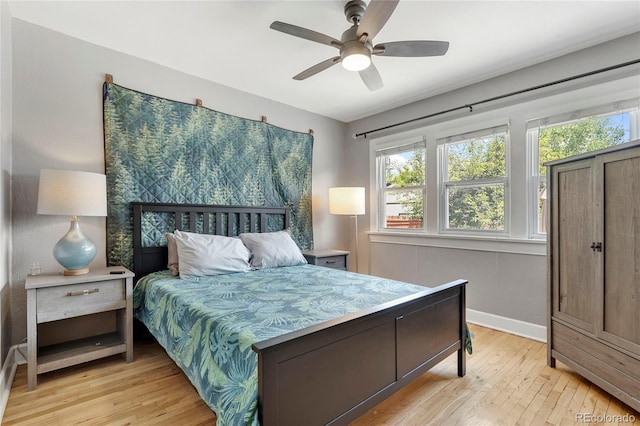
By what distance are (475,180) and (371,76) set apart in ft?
5.64

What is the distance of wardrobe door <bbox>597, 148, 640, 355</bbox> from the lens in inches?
66.8

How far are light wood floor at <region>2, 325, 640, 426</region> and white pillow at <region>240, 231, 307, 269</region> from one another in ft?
3.61

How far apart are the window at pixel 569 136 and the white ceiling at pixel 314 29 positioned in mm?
564

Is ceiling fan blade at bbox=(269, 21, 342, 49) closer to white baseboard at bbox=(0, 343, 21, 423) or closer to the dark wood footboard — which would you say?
the dark wood footboard

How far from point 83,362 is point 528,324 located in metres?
3.67

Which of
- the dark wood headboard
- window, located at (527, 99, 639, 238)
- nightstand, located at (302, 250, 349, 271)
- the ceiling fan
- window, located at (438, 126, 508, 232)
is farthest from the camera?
nightstand, located at (302, 250, 349, 271)

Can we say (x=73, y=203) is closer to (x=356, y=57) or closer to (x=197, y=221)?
(x=197, y=221)

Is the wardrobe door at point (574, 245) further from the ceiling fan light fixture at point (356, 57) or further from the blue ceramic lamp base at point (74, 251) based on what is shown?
the blue ceramic lamp base at point (74, 251)

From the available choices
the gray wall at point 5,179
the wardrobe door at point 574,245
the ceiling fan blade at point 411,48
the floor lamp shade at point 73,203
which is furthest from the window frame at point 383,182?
the gray wall at point 5,179

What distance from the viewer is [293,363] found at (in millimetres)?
1206

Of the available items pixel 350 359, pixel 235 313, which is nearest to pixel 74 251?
pixel 235 313

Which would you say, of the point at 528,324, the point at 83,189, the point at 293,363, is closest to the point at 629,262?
the point at 528,324

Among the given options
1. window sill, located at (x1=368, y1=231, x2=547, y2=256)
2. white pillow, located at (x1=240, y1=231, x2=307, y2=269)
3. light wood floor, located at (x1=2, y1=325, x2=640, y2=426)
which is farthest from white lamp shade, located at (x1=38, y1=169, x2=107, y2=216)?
window sill, located at (x1=368, y1=231, x2=547, y2=256)

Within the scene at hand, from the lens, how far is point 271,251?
299cm
